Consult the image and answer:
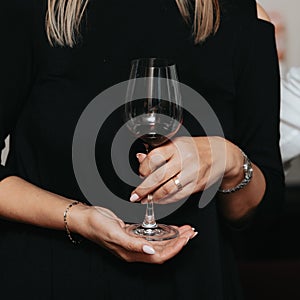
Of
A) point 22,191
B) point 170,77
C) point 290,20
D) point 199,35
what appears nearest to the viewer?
point 170,77

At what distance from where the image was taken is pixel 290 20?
3.06 m

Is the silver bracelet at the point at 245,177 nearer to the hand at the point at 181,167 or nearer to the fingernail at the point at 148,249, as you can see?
the hand at the point at 181,167

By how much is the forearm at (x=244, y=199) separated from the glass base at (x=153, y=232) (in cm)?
18

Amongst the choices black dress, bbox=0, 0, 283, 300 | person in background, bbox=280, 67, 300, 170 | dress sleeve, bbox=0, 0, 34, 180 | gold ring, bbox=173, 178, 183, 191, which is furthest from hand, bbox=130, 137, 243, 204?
person in background, bbox=280, 67, 300, 170

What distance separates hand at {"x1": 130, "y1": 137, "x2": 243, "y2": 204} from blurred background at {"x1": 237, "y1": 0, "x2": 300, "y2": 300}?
130 centimetres

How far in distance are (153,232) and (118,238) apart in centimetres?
7

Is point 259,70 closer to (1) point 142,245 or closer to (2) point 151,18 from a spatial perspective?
(2) point 151,18

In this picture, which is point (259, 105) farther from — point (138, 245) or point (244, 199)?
point (138, 245)

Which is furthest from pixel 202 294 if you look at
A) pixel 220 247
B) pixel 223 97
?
pixel 223 97

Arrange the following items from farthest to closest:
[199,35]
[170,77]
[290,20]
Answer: [290,20]
[199,35]
[170,77]

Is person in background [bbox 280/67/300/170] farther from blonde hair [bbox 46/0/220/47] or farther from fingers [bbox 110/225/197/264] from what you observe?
fingers [bbox 110/225/197/264]

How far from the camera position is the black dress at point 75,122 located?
45.0 inches

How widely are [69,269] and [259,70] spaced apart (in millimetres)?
463

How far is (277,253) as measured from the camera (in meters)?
2.65
